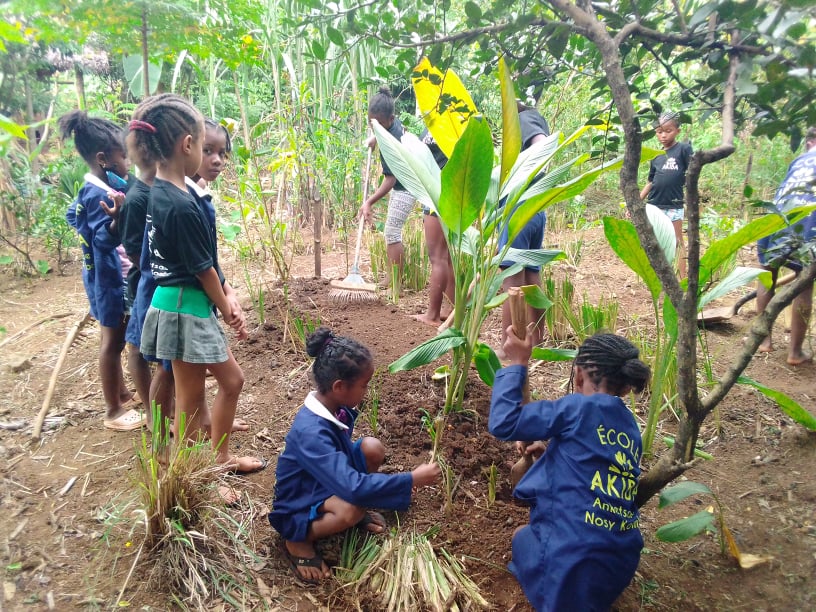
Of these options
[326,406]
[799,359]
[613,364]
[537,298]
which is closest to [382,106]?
[537,298]

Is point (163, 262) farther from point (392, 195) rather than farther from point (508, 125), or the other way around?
point (392, 195)

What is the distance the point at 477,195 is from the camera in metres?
1.94

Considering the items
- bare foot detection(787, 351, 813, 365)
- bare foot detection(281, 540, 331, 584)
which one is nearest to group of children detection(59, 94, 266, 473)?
bare foot detection(281, 540, 331, 584)

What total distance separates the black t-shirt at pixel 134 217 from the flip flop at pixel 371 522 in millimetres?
1361

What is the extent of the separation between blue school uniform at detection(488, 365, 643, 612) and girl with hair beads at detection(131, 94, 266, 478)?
104 centimetres

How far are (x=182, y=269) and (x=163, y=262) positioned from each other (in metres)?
0.07

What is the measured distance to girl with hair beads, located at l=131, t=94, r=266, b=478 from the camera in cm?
176

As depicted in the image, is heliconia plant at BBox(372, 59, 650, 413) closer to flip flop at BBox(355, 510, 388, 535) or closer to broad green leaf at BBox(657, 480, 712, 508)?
flip flop at BBox(355, 510, 388, 535)

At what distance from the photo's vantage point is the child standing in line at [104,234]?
2311 millimetres

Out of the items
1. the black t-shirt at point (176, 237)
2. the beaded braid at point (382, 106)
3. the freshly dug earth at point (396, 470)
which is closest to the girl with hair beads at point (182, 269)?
the black t-shirt at point (176, 237)

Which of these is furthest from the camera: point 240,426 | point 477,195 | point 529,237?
point 529,237

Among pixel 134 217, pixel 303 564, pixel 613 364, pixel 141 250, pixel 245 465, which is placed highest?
pixel 134 217

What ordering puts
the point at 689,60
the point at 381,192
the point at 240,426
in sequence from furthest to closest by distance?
the point at 381,192, the point at 240,426, the point at 689,60

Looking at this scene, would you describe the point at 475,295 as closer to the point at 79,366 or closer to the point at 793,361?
the point at 793,361
